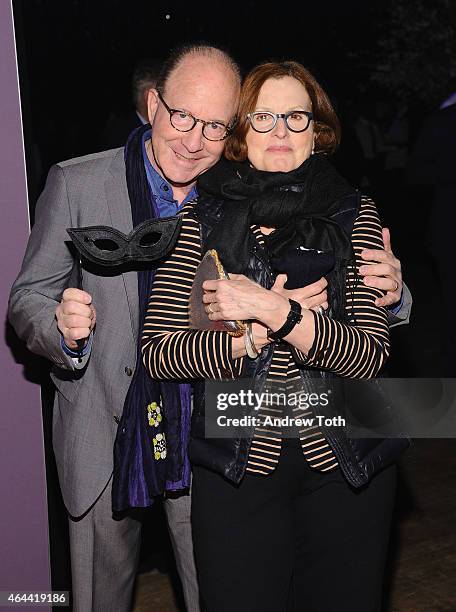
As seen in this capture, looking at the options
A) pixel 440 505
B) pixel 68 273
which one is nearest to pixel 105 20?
pixel 440 505

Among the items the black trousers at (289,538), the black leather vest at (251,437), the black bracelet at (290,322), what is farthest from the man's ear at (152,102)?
the black trousers at (289,538)

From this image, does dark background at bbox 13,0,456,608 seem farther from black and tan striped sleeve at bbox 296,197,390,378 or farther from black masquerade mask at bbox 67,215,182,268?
black masquerade mask at bbox 67,215,182,268

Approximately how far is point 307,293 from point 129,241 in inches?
18.7

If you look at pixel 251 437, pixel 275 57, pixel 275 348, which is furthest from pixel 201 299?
pixel 275 57

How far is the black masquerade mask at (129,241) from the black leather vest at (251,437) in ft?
0.32

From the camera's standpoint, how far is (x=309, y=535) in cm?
225

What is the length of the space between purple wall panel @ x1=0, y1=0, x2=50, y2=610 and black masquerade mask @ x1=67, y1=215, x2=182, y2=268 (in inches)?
24.4

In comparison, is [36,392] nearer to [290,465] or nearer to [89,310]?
[89,310]

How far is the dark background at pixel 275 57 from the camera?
290cm

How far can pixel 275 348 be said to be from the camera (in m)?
2.21

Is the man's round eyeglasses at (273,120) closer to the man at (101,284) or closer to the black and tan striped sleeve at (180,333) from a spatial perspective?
the man at (101,284)

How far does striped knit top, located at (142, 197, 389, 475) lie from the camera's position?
2.14 metres

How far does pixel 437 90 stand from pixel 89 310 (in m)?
11.7

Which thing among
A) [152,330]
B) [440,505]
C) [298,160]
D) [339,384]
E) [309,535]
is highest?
[298,160]
